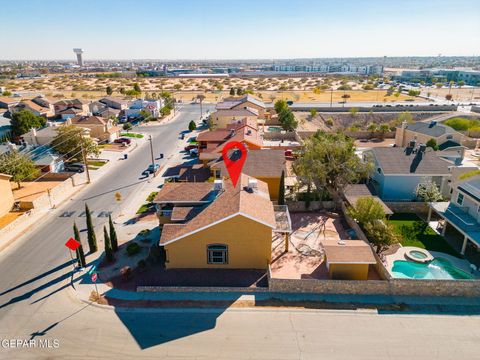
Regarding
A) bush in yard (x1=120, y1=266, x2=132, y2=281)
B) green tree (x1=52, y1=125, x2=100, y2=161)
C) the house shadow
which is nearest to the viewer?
the house shadow

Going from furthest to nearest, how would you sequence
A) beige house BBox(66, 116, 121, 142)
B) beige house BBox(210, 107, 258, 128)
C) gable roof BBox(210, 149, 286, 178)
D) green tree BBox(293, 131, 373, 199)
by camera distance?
beige house BBox(210, 107, 258, 128) < beige house BBox(66, 116, 121, 142) < gable roof BBox(210, 149, 286, 178) < green tree BBox(293, 131, 373, 199)

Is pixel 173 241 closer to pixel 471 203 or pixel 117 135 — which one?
pixel 471 203

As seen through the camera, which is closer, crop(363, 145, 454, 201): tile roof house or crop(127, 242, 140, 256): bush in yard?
crop(127, 242, 140, 256): bush in yard

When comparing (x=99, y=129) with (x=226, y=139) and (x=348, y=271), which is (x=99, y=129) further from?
(x=348, y=271)

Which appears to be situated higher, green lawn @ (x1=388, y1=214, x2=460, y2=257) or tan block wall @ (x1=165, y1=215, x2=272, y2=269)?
tan block wall @ (x1=165, y1=215, x2=272, y2=269)

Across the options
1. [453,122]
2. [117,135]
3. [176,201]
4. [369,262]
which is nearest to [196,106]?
[117,135]

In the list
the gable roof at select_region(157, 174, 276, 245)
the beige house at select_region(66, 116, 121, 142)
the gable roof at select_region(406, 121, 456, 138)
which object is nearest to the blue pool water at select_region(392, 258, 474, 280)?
the gable roof at select_region(157, 174, 276, 245)

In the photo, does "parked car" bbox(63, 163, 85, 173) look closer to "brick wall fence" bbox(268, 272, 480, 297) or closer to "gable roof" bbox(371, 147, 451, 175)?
"brick wall fence" bbox(268, 272, 480, 297)
